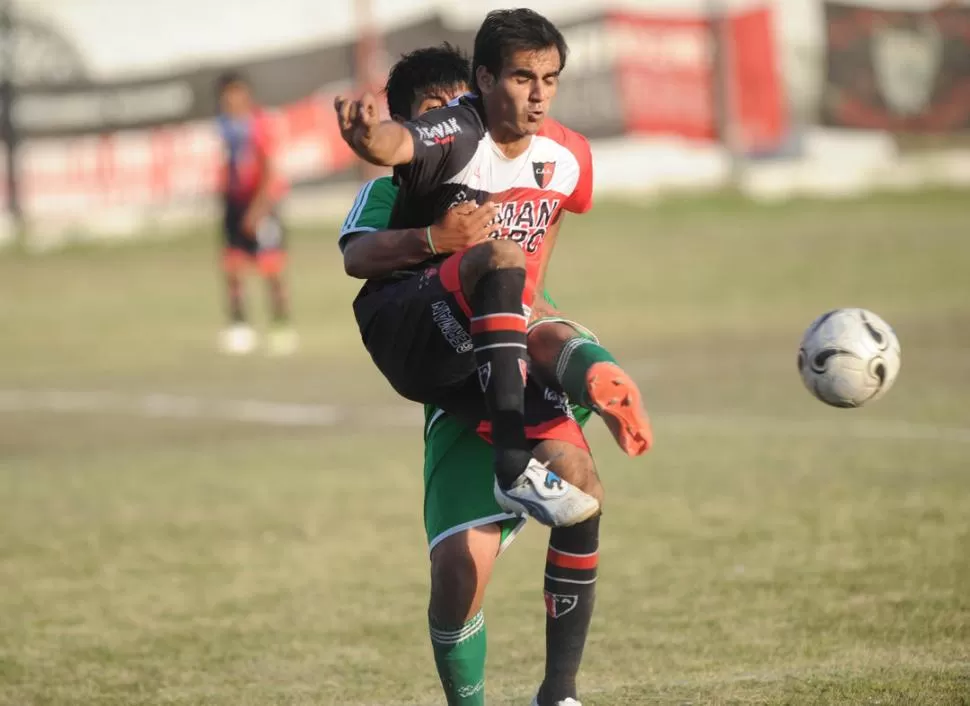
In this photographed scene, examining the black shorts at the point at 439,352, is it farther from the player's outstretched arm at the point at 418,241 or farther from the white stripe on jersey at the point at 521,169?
the white stripe on jersey at the point at 521,169

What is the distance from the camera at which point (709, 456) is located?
11297 mm

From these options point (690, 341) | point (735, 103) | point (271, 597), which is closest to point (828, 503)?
point (271, 597)

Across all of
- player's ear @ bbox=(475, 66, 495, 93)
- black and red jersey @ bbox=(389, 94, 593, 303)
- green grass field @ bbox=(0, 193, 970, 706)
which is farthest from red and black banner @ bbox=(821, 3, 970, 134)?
player's ear @ bbox=(475, 66, 495, 93)

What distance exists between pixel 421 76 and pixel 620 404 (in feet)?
5.13

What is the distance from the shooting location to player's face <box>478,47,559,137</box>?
4.91 metres

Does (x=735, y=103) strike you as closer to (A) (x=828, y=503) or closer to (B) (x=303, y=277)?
(B) (x=303, y=277)

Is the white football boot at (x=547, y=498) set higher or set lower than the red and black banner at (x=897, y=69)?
lower

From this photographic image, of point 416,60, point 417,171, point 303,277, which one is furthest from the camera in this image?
point 303,277

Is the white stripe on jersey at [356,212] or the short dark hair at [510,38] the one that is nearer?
the short dark hair at [510,38]

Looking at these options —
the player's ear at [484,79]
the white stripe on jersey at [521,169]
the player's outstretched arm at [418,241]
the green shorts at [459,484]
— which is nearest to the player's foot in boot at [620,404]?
the green shorts at [459,484]

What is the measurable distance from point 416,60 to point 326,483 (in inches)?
234

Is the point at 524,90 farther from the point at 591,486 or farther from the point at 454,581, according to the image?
the point at 454,581

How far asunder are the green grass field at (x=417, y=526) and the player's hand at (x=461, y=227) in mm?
1826

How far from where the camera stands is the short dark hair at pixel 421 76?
Answer: 5520mm
